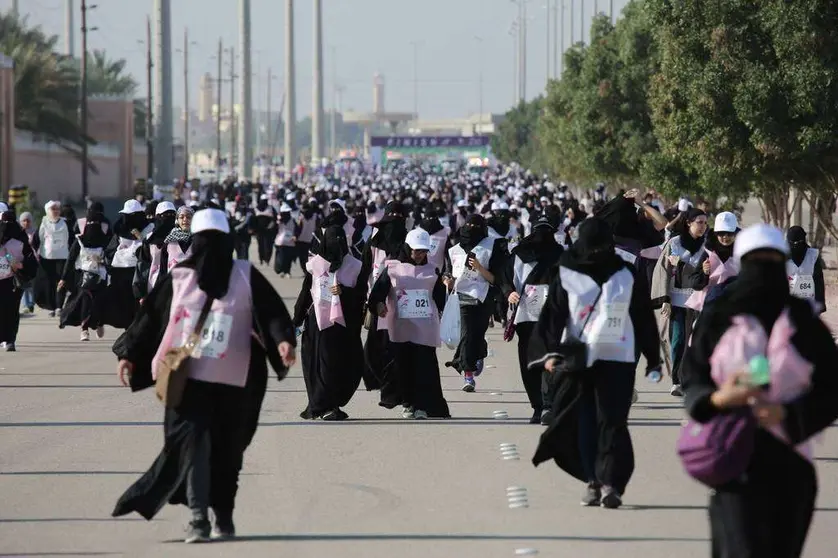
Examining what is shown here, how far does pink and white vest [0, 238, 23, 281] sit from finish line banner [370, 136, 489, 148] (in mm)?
133869

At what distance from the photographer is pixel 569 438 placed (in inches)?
383

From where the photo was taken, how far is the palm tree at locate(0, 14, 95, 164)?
64750 mm

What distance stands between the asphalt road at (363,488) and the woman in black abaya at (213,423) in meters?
0.20

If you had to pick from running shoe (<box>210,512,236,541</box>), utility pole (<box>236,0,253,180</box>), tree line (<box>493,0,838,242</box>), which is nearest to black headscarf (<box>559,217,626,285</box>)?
running shoe (<box>210,512,236,541</box>)

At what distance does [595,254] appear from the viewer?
377 inches

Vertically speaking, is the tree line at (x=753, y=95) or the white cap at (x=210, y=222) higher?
the tree line at (x=753, y=95)

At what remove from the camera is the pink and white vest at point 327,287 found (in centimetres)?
→ 1376

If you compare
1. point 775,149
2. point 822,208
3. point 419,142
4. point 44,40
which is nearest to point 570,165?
point 44,40

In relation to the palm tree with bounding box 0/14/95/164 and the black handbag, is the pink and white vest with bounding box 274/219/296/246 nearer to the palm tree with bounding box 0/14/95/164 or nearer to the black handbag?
the black handbag

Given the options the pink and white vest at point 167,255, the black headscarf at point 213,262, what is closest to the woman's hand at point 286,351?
the black headscarf at point 213,262

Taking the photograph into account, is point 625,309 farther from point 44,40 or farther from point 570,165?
point 44,40

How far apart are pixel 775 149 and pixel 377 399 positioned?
1305cm

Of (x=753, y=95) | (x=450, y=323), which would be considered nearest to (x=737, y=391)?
(x=450, y=323)

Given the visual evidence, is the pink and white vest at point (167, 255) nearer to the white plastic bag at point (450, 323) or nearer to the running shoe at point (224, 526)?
the white plastic bag at point (450, 323)
